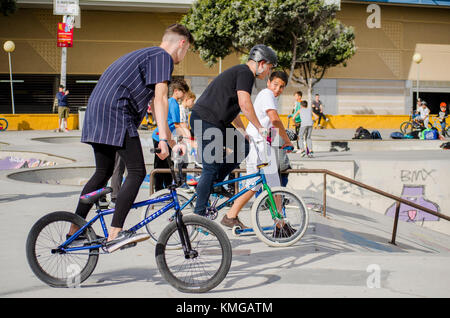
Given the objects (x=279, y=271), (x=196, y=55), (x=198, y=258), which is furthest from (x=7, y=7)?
(x=198, y=258)

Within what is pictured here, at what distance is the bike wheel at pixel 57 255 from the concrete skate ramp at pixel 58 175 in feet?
23.7

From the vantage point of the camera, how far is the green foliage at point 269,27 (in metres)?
28.2

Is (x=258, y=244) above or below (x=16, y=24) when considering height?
below

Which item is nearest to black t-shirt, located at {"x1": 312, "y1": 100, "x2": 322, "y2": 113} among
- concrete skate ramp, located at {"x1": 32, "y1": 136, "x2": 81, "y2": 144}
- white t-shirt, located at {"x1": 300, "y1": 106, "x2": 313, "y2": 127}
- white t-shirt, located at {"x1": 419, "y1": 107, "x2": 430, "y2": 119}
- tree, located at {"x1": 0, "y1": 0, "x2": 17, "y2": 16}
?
white t-shirt, located at {"x1": 419, "y1": 107, "x2": 430, "y2": 119}

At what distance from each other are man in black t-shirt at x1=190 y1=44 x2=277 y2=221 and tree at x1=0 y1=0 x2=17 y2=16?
29.0 m

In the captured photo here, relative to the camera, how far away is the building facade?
34906mm

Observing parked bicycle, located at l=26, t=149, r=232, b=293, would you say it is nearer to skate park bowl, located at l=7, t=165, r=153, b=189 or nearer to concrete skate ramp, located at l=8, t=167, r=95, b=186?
skate park bowl, located at l=7, t=165, r=153, b=189

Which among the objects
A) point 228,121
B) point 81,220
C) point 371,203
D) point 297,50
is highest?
point 297,50

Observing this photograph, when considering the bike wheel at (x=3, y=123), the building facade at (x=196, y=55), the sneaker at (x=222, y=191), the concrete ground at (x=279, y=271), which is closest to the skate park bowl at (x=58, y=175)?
the concrete ground at (x=279, y=271)

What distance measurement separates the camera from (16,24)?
34656mm
